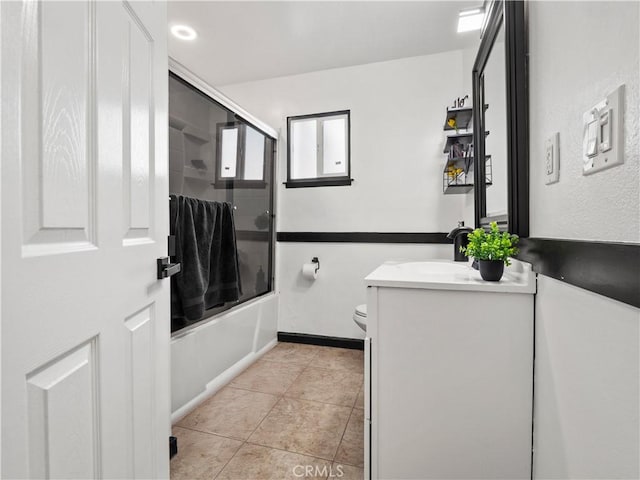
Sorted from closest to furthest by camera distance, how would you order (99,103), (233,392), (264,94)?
(99,103)
(233,392)
(264,94)

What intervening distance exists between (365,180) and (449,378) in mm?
1837

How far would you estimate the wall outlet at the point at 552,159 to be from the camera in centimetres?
76

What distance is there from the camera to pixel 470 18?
1796mm

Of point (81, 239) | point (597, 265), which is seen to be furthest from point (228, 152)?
point (597, 265)

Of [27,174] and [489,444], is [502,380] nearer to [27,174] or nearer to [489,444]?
[489,444]

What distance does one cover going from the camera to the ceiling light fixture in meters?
1.74

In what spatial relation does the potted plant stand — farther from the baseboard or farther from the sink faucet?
the baseboard

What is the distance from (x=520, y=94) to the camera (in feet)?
3.20

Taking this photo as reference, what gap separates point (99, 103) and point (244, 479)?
4.54ft

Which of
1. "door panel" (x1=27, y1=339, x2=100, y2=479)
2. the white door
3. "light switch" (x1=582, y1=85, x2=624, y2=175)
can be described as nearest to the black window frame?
the white door

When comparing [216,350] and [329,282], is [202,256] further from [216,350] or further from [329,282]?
[329,282]

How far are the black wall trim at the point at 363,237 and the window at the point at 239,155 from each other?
1.78ft

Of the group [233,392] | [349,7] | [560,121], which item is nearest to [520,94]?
[560,121]

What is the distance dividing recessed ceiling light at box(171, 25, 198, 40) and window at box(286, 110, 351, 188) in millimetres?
946
